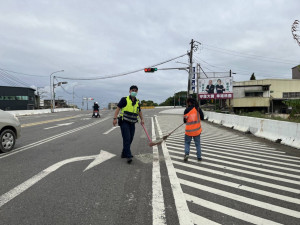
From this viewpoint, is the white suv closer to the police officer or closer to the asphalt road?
the asphalt road

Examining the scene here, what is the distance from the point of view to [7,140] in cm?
594

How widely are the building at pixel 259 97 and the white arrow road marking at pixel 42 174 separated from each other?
135 feet

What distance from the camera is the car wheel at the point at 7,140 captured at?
227 inches

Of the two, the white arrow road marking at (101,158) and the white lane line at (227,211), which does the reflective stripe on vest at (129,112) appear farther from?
the white lane line at (227,211)

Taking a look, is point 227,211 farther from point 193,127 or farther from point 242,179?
point 193,127

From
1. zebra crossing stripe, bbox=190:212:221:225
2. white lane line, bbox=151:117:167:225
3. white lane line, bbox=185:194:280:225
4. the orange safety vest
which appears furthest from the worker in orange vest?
zebra crossing stripe, bbox=190:212:221:225

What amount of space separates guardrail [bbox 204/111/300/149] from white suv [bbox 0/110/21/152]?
370 inches

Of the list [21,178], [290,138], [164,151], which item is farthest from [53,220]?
[290,138]

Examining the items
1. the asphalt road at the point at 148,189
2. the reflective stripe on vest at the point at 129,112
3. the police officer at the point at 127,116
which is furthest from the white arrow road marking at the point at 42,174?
the reflective stripe on vest at the point at 129,112

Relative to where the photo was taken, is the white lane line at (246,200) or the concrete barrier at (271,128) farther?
the concrete barrier at (271,128)

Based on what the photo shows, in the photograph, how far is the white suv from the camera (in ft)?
19.0

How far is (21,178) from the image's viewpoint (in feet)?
12.6

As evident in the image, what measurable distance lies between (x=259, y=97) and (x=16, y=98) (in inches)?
2729

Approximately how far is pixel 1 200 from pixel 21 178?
896 mm
